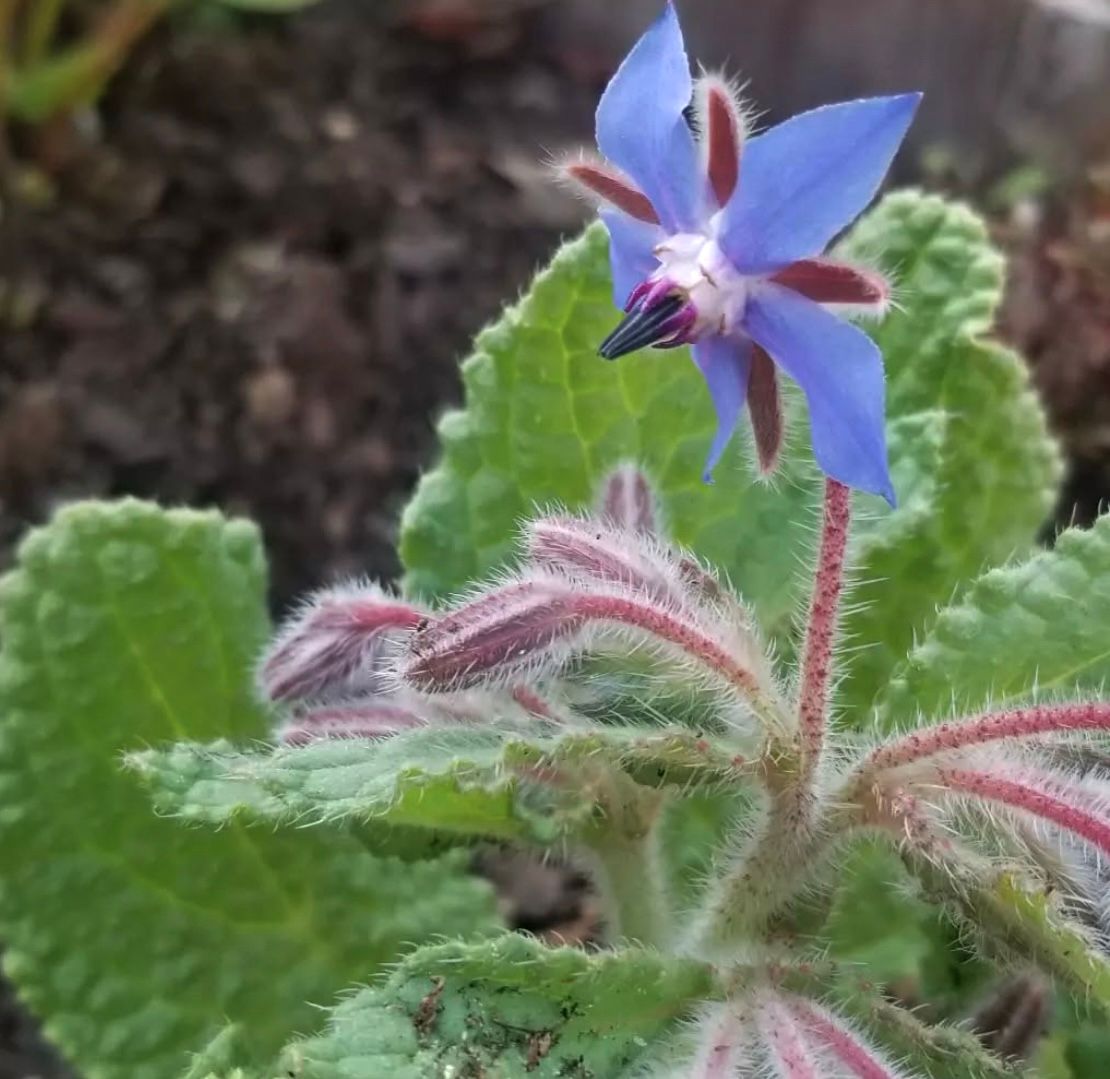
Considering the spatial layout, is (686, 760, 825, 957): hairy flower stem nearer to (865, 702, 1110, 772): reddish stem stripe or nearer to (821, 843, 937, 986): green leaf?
(865, 702, 1110, 772): reddish stem stripe

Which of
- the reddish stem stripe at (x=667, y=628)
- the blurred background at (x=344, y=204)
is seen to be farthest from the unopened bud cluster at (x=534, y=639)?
the blurred background at (x=344, y=204)

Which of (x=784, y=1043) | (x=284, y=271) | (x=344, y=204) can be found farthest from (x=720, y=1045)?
(x=344, y=204)

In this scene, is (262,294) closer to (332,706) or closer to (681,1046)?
(332,706)

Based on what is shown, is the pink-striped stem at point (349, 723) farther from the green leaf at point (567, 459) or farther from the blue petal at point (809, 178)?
the blue petal at point (809, 178)

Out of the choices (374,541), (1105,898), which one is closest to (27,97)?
(374,541)

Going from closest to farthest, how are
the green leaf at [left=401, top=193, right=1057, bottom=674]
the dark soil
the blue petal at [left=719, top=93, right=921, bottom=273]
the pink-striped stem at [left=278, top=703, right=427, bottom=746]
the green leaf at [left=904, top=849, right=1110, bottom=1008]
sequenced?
the blue petal at [left=719, top=93, right=921, bottom=273], the green leaf at [left=904, top=849, right=1110, bottom=1008], the pink-striped stem at [left=278, top=703, right=427, bottom=746], the green leaf at [left=401, top=193, right=1057, bottom=674], the dark soil

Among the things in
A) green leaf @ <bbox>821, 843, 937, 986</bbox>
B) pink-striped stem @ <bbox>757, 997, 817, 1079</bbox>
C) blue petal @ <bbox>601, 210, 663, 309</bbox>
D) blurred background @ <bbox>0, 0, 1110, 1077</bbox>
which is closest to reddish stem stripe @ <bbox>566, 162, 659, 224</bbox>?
blue petal @ <bbox>601, 210, 663, 309</bbox>
